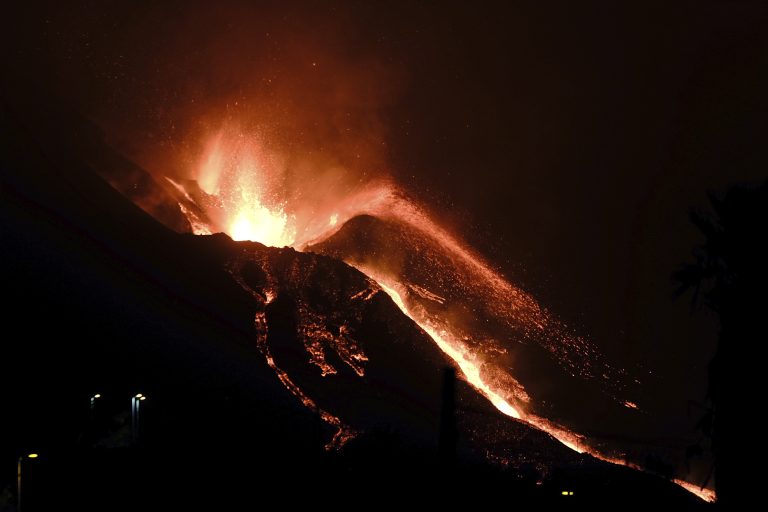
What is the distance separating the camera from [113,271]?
1521 inches

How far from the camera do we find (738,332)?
14.0 meters

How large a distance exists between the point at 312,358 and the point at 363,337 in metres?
3.53

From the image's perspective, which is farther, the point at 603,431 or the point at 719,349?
the point at 603,431

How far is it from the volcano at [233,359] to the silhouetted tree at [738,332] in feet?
32.7

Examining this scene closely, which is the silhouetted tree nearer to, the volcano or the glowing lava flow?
the volcano

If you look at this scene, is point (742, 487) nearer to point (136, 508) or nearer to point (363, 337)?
point (136, 508)

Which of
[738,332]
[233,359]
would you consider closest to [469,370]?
[233,359]

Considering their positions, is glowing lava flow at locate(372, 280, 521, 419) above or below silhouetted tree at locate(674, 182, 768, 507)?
above

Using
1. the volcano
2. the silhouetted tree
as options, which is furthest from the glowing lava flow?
the silhouetted tree

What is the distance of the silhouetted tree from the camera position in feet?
45.1

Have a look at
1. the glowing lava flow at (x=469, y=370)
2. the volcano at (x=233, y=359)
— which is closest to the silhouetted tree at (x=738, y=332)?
the volcano at (x=233, y=359)

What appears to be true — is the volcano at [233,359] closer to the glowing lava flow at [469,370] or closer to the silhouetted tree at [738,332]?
the glowing lava flow at [469,370]

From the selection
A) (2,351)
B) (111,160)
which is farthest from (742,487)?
(111,160)

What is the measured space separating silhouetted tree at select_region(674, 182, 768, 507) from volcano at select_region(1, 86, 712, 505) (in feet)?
32.7
